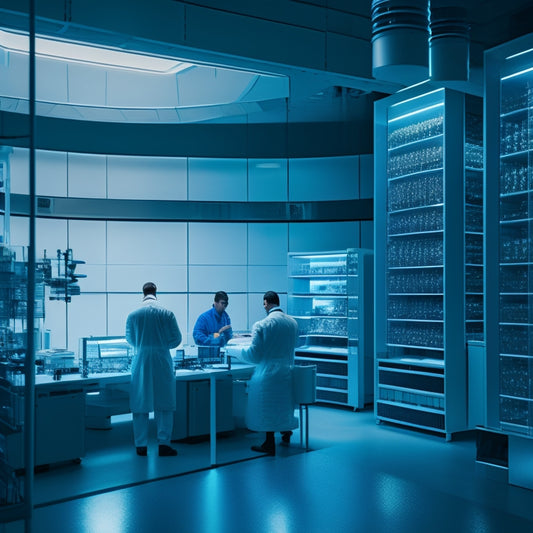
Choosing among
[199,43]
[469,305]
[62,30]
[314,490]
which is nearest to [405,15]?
[199,43]

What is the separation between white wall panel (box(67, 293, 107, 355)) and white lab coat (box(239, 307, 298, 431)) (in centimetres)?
319

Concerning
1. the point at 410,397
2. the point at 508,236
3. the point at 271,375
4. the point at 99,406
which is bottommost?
the point at 99,406

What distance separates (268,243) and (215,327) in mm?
2300

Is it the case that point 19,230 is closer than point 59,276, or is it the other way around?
point 59,276

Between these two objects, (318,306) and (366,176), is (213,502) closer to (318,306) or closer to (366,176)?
(318,306)

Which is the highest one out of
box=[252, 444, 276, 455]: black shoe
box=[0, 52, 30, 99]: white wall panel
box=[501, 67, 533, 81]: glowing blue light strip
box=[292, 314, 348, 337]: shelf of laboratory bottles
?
box=[0, 52, 30, 99]: white wall panel

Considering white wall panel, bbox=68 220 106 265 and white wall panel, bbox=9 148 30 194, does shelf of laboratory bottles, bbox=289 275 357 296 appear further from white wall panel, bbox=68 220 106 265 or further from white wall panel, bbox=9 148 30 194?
white wall panel, bbox=9 148 30 194

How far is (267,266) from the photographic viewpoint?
374 inches

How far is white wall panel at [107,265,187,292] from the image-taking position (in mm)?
8844

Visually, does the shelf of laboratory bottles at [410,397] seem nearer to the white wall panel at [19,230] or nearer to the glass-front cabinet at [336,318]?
the glass-front cabinet at [336,318]

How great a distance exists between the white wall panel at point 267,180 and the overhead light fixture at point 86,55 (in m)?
1.97

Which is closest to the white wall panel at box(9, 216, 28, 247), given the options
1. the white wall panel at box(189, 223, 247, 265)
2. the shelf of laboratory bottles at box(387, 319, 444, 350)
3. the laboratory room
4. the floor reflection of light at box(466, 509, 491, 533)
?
the laboratory room

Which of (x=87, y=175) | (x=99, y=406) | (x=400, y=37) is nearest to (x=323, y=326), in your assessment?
(x=99, y=406)

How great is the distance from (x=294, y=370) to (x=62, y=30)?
3666 mm
